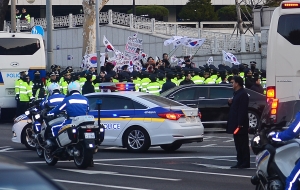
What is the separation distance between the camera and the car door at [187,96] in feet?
72.0

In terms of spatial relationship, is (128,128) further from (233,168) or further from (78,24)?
(78,24)

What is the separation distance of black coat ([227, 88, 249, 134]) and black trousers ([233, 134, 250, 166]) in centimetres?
12

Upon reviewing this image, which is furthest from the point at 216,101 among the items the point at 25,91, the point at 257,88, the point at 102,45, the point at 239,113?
the point at 102,45

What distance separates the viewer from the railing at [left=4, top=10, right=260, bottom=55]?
38844 millimetres

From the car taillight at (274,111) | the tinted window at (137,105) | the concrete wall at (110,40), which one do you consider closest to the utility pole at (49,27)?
the concrete wall at (110,40)

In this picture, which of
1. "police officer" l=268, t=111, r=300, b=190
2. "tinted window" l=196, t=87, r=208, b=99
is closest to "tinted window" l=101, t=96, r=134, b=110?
"tinted window" l=196, t=87, r=208, b=99

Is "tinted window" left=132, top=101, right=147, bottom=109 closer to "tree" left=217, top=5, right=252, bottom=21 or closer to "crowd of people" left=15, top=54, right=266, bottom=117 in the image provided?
"crowd of people" left=15, top=54, right=266, bottom=117

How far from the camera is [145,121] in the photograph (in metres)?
Answer: 17.3

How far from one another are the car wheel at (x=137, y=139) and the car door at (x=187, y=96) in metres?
4.56

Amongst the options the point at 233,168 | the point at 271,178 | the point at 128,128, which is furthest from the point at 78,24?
the point at 271,178

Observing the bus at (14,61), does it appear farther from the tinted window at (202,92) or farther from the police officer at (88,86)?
the tinted window at (202,92)

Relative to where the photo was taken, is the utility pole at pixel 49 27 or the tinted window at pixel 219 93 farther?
the utility pole at pixel 49 27

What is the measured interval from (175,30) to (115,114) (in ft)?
87.0

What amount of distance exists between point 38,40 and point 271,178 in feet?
73.3
